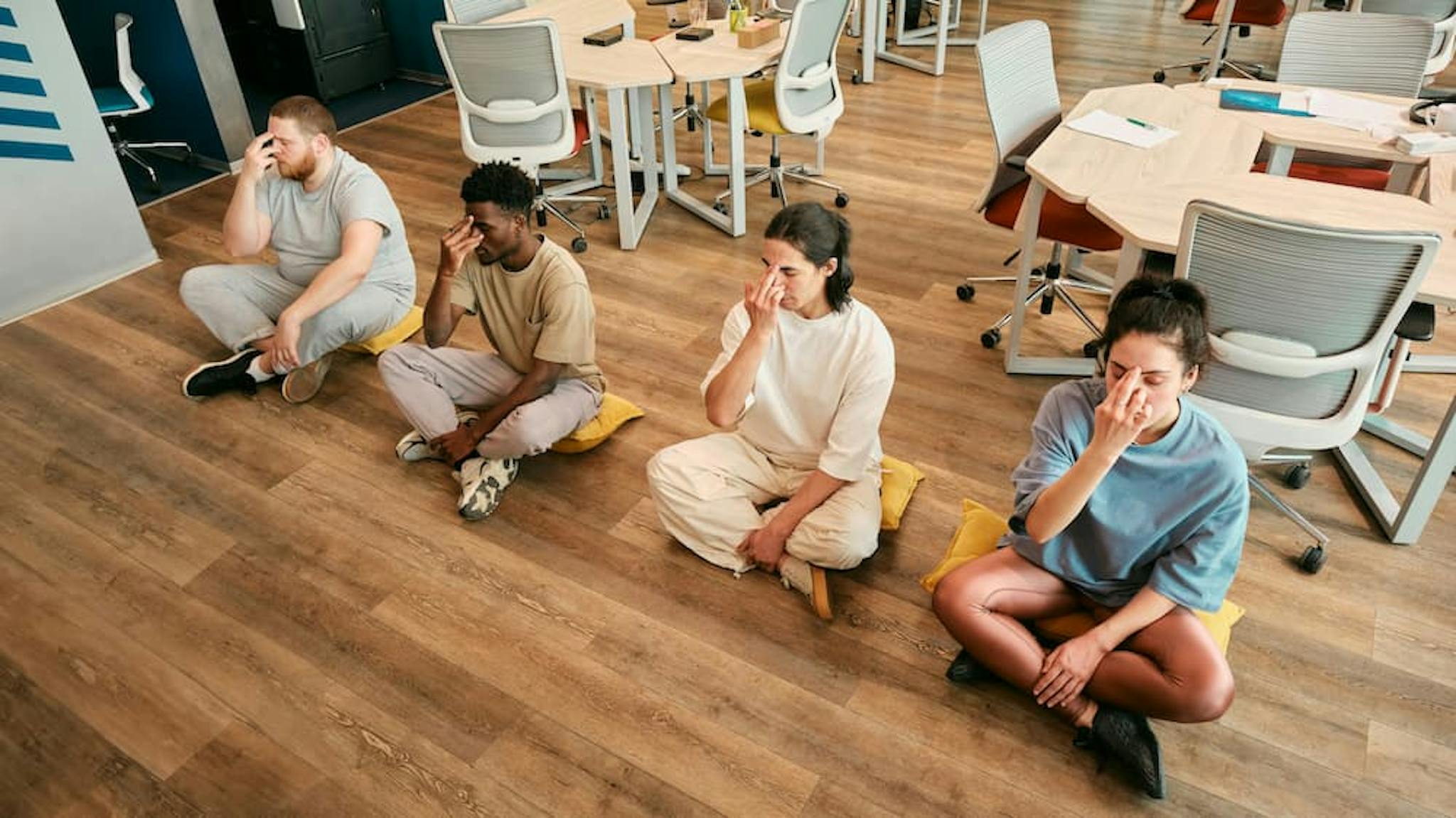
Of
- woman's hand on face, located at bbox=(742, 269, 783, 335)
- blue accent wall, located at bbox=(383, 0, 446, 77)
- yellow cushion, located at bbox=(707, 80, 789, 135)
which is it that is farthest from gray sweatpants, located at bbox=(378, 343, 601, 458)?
blue accent wall, located at bbox=(383, 0, 446, 77)

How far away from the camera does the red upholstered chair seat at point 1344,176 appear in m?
3.56

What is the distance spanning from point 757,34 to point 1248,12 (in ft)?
11.2

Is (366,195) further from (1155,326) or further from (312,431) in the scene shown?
(1155,326)

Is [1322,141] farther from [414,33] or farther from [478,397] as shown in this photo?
[414,33]

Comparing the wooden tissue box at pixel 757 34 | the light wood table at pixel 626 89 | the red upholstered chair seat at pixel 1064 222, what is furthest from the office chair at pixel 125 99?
the red upholstered chair seat at pixel 1064 222

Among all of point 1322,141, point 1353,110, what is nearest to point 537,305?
point 1322,141

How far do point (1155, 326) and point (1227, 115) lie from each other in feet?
6.75

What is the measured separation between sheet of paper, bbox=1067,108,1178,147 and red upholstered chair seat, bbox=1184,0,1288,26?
10.3 ft

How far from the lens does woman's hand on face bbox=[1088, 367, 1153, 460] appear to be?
6.22 ft

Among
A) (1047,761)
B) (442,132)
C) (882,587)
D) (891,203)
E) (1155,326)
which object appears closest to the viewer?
(1155,326)

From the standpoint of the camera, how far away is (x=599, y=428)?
10.7ft

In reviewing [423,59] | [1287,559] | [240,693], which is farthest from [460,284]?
[423,59]

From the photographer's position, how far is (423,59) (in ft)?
22.2

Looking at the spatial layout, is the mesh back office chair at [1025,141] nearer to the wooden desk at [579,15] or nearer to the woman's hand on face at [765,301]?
A: the woman's hand on face at [765,301]
